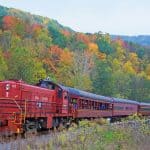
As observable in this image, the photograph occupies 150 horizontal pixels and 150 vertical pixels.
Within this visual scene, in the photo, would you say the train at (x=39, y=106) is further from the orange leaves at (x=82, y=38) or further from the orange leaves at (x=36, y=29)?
the orange leaves at (x=82, y=38)

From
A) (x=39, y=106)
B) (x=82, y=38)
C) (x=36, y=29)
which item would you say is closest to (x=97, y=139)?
(x=39, y=106)

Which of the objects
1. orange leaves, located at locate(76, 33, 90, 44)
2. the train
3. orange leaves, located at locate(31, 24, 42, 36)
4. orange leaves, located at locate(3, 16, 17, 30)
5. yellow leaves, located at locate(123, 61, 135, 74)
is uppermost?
orange leaves, located at locate(3, 16, 17, 30)

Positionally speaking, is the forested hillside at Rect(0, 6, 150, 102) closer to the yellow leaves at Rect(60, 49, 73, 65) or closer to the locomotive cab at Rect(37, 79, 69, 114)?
the yellow leaves at Rect(60, 49, 73, 65)

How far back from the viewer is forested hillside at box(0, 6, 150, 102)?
75062mm

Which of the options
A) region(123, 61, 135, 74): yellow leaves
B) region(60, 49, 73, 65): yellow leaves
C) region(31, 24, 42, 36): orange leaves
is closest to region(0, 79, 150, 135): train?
region(60, 49, 73, 65): yellow leaves

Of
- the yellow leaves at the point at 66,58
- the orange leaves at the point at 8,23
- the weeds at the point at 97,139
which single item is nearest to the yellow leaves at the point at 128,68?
the yellow leaves at the point at 66,58

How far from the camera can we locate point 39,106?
93.5ft

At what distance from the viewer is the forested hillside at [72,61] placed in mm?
75062

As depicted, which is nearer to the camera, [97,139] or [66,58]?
[97,139]

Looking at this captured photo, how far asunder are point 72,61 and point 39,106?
8287 cm

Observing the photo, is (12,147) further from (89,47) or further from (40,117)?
(89,47)

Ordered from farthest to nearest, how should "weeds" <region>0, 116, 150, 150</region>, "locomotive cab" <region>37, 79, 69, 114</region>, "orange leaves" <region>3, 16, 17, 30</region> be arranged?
"orange leaves" <region>3, 16, 17, 30</region>, "locomotive cab" <region>37, 79, 69, 114</region>, "weeds" <region>0, 116, 150, 150</region>

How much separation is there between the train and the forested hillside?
34.4m

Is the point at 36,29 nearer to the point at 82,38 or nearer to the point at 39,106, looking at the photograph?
the point at 82,38
